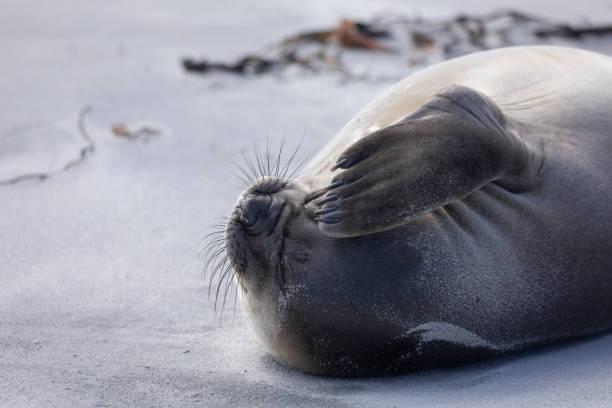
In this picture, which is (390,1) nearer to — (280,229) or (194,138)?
(194,138)

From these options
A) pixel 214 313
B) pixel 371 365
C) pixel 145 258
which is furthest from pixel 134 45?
pixel 371 365

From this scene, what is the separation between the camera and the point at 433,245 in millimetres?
3293

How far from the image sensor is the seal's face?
3191 millimetres

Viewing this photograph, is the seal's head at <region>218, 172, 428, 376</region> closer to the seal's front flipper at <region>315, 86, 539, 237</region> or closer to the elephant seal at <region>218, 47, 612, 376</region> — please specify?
the elephant seal at <region>218, 47, 612, 376</region>

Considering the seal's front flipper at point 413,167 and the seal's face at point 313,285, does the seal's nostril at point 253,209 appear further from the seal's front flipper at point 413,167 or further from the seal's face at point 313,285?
the seal's front flipper at point 413,167

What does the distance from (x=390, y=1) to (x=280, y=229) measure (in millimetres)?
5935

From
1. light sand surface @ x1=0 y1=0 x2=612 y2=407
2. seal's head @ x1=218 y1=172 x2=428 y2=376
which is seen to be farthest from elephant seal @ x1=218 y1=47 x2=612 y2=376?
light sand surface @ x1=0 y1=0 x2=612 y2=407

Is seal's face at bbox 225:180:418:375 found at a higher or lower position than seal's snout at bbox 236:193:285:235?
lower

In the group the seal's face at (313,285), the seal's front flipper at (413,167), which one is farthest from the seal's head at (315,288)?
the seal's front flipper at (413,167)

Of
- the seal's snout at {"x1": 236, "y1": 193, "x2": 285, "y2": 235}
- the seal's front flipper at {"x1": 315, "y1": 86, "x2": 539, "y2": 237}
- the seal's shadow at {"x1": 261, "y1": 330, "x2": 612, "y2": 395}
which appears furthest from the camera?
the seal's snout at {"x1": 236, "y1": 193, "x2": 285, "y2": 235}

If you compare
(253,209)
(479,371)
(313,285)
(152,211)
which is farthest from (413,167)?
(152,211)

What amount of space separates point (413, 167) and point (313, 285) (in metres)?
0.51

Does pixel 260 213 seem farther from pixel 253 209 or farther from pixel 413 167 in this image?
pixel 413 167

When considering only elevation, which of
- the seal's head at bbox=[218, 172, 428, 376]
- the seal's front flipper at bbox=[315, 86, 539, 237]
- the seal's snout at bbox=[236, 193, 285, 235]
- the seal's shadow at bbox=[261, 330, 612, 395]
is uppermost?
the seal's front flipper at bbox=[315, 86, 539, 237]
